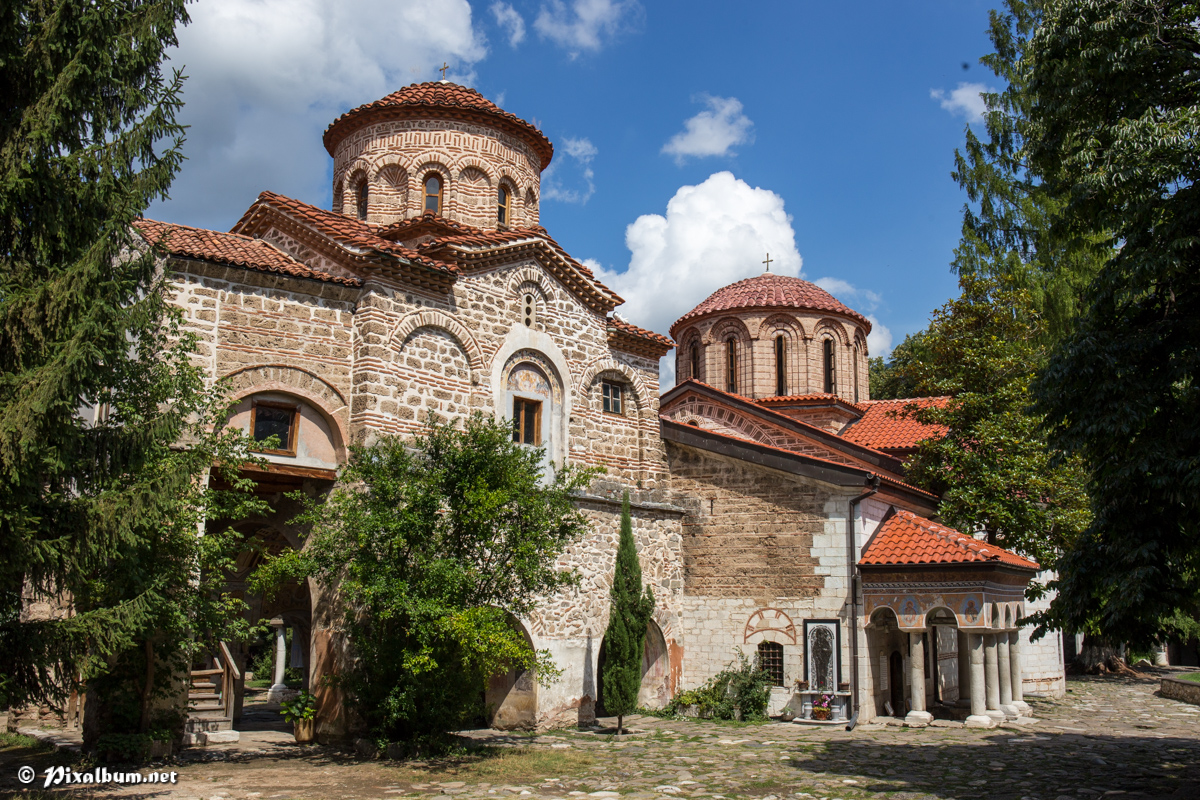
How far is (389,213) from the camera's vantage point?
54.9 ft

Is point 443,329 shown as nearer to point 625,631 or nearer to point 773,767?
point 625,631

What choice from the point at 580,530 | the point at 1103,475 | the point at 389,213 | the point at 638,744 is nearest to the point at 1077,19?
the point at 1103,475

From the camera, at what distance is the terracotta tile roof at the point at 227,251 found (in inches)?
459

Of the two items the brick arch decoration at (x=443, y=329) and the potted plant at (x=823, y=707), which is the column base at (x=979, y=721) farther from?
the brick arch decoration at (x=443, y=329)

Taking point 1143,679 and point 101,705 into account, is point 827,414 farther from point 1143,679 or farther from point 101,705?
point 101,705

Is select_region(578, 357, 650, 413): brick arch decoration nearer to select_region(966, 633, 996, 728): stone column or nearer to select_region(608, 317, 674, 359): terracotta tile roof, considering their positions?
select_region(608, 317, 674, 359): terracotta tile roof

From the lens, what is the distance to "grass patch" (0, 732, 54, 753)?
11.3m

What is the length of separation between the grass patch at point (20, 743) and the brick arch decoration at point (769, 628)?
10.1 m

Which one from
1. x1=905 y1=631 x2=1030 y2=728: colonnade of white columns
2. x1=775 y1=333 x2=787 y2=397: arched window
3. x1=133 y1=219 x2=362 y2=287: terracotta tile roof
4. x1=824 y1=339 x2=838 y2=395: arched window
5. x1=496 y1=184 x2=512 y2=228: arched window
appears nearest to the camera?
x1=133 y1=219 x2=362 y2=287: terracotta tile roof

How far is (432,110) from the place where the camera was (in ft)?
55.1

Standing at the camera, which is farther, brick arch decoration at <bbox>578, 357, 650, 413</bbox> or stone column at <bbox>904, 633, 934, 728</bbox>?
brick arch decoration at <bbox>578, 357, 650, 413</bbox>

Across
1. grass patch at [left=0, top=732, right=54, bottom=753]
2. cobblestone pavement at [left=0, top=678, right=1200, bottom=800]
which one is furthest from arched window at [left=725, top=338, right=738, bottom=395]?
grass patch at [left=0, top=732, right=54, bottom=753]

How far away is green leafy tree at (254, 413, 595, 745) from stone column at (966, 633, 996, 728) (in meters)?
6.97

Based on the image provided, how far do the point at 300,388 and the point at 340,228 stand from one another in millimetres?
2702
